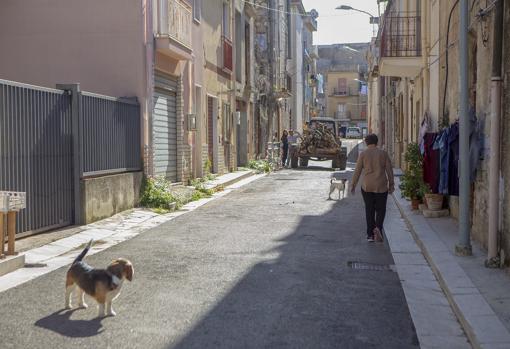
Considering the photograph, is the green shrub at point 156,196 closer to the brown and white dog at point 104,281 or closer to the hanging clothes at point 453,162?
the hanging clothes at point 453,162

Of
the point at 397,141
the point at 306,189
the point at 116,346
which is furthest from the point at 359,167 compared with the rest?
the point at 397,141

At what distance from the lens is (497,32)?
743cm

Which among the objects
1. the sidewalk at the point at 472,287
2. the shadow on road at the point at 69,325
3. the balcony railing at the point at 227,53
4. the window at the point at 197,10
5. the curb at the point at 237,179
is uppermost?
the window at the point at 197,10

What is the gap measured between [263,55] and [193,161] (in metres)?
15.7

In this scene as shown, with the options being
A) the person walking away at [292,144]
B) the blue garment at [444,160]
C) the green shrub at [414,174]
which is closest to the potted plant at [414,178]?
the green shrub at [414,174]

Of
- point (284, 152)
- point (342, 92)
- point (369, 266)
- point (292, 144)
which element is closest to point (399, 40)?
point (369, 266)

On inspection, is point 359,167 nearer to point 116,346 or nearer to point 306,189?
point 116,346

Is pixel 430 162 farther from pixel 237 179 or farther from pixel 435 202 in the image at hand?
pixel 237 179

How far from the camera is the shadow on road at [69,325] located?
17.1 feet

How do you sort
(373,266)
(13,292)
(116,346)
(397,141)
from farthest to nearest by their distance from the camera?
(397,141)
(373,266)
(13,292)
(116,346)

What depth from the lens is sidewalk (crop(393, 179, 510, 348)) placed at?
5117 millimetres

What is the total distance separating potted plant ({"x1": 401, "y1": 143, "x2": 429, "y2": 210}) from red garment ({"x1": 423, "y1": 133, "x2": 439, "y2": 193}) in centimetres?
52

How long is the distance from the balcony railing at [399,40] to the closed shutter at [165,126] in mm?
5568

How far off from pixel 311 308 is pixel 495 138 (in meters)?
2.99
